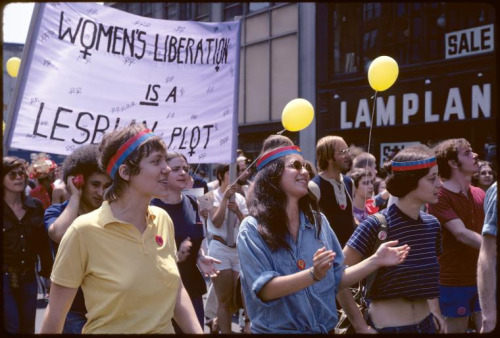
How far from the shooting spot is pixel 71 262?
2436mm

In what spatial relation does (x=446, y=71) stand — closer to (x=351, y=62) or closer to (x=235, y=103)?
(x=351, y=62)

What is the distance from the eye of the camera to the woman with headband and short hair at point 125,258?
244cm

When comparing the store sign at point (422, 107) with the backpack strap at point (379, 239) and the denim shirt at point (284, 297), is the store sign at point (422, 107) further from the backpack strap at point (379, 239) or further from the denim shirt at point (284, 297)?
the denim shirt at point (284, 297)

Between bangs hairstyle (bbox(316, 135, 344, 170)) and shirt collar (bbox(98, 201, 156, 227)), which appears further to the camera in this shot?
bangs hairstyle (bbox(316, 135, 344, 170))

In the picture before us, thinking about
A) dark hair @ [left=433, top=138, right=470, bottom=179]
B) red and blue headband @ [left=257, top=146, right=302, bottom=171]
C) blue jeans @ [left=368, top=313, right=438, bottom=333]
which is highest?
dark hair @ [left=433, top=138, right=470, bottom=179]

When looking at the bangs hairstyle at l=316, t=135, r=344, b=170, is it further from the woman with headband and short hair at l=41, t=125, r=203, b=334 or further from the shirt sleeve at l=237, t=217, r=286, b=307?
the woman with headband and short hair at l=41, t=125, r=203, b=334

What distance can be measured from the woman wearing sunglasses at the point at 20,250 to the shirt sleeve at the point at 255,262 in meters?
2.44

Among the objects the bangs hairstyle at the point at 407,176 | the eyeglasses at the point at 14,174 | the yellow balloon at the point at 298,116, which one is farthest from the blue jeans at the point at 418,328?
the eyeglasses at the point at 14,174

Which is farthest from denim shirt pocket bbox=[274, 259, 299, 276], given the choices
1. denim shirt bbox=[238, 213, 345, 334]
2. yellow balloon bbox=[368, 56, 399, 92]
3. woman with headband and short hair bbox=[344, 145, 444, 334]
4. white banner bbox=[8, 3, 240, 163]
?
yellow balloon bbox=[368, 56, 399, 92]

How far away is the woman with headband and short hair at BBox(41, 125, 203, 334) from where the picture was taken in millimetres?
2438

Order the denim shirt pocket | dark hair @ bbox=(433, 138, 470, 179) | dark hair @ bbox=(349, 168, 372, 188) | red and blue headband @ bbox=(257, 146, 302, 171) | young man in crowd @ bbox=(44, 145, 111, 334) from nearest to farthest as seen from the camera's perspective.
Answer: the denim shirt pocket → red and blue headband @ bbox=(257, 146, 302, 171) → young man in crowd @ bbox=(44, 145, 111, 334) → dark hair @ bbox=(433, 138, 470, 179) → dark hair @ bbox=(349, 168, 372, 188)

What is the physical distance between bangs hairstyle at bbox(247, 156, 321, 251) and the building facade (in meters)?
7.91

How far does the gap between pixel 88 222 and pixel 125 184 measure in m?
0.27

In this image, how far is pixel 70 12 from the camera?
4.58 m
